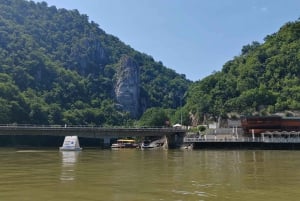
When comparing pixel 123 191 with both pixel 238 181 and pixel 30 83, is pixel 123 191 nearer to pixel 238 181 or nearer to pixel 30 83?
pixel 238 181

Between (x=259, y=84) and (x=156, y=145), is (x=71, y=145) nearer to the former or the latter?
A: (x=156, y=145)

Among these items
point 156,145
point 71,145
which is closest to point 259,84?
point 156,145

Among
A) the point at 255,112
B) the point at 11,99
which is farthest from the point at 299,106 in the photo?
the point at 11,99

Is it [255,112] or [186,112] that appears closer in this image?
[255,112]

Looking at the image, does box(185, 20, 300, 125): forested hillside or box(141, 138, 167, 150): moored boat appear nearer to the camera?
box(141, 138, 167, 150): moored boat

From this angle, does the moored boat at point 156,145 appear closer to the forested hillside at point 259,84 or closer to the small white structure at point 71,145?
the small white structure at point 71,145

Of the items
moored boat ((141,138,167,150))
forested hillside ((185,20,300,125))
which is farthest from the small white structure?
forested hillside ((185,20,300,125))

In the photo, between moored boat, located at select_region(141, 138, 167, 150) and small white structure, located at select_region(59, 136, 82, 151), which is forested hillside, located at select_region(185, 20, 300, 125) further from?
small white structure, located at select_region(59, 136, 82, 151)

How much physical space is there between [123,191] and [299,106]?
4815 inches

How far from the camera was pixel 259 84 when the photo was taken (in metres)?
163

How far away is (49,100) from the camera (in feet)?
618

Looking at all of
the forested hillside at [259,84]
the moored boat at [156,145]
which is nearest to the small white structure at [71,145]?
the moored boat at [156,145]

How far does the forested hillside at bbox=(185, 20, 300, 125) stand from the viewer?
142 meters

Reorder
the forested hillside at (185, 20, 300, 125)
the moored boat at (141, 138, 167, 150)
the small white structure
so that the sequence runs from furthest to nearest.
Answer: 1. the forested hillside at (185, 20, 300, 125)
2. the moored boat at (141, 138, 167, 150)
3. the small white structure
